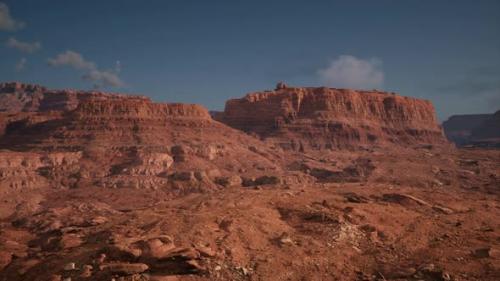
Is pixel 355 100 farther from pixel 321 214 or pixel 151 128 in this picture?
pixel 321 214

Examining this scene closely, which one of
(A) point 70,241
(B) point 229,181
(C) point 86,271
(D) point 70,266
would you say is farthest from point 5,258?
(B) point 229,181

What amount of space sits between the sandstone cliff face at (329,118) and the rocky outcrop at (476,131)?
36.0 meters

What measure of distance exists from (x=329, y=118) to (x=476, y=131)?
97.4 metres

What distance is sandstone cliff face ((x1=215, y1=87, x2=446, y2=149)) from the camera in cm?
9631

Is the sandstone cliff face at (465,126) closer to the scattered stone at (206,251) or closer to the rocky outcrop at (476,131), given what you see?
the rocky outcrop at (476,131)

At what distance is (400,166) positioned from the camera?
2379 inches

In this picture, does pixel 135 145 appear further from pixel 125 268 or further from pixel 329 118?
pixel 329 118

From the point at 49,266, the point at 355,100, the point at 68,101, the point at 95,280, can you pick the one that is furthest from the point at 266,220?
the point at 68,101

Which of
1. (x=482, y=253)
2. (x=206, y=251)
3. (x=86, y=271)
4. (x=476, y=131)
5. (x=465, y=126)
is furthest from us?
(x=465, y=126)

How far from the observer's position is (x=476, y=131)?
534 ft

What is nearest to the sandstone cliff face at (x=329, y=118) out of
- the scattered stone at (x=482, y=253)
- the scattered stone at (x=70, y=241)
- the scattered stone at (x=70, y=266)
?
the scattered stone at (x=70, y=241)

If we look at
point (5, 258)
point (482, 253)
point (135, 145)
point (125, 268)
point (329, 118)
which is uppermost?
point (329, 118)

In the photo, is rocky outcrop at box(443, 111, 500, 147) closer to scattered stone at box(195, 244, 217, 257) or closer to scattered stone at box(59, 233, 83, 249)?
scattered stone at box(195, 244, 217, 257)

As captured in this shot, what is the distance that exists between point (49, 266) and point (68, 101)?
5289 inches
